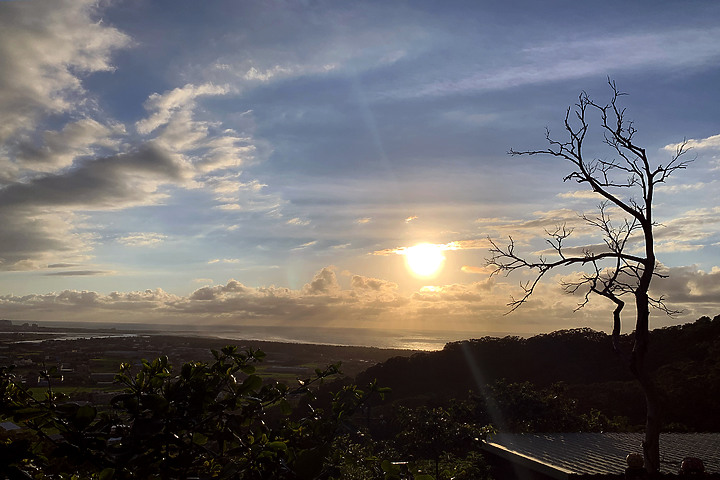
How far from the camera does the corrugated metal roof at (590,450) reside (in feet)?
26.7

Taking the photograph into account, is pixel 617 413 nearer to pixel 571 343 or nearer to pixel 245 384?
pixel 571 343

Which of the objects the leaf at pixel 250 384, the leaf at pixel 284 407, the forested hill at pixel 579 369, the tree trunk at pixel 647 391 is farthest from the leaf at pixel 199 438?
the forested hill at pixel 579 369

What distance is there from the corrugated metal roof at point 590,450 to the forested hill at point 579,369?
8.62m

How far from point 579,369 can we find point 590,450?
20785 mm

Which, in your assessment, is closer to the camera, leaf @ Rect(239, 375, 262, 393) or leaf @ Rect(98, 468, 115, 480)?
leaf @ Rect(98, 468, 115, 480)

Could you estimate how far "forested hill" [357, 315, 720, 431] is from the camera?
20406 mm

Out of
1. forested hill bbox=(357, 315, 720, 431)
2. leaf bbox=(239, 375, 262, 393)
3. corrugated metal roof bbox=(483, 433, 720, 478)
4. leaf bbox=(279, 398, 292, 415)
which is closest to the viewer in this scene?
leaf bbox=(239, 375, 262, 393)

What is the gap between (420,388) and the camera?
29.3 metres

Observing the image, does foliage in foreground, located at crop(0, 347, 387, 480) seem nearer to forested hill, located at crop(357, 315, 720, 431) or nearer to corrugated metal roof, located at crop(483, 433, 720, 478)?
corrugated metal roof, located at crop(483, 433, 720, 478)

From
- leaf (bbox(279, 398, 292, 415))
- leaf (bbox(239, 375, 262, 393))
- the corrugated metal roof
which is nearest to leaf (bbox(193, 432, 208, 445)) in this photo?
leaf (bbox(239, 375, 262, 393))

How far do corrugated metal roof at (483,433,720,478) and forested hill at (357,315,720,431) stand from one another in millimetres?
8624

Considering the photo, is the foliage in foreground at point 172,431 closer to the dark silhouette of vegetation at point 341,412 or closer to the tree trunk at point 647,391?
the dark silhouette of vegetation at point 341,412

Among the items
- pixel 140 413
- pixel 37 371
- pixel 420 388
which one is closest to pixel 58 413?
pixel 140 413

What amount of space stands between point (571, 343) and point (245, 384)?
32.6 m
